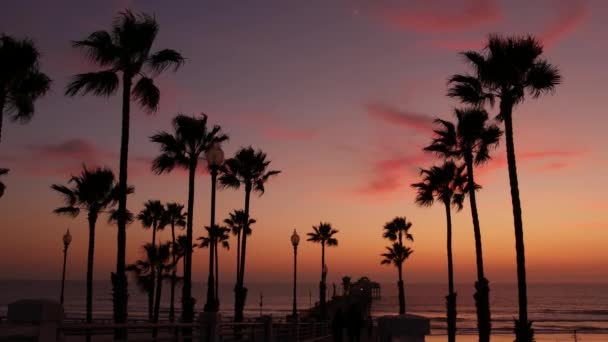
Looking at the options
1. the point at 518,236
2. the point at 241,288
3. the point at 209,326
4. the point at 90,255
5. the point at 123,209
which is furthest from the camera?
the point at 241,288

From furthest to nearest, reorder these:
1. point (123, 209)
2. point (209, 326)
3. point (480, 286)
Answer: point (480, 286), point (123, 209), point (209, 326)

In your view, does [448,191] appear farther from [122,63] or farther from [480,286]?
[122,63]

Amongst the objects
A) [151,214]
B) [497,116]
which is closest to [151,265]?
[151,214]

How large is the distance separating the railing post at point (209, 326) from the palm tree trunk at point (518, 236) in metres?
14.2

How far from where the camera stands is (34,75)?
27438 mm

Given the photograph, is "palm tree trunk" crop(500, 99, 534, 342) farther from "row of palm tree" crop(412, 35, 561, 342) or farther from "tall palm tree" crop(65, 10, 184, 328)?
"tall palm tree" crop(65, 10, 184, 328)

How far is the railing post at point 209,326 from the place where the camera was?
13477 mm

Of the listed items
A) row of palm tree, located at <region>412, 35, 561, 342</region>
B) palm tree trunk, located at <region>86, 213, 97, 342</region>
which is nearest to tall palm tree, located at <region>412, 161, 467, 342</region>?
row of palm tree, located at <region>412, 35, 561, 342</region>

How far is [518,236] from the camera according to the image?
84.3ft

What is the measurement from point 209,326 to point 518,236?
53.3ft

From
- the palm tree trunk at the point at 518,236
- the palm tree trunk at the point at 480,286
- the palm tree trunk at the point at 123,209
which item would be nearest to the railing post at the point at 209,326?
the palm tree trunk at the point at 123,209

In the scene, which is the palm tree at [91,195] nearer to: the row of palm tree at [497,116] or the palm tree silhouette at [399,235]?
the row of palm tree at [497,116]

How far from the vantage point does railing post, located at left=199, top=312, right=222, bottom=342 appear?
1348 cm

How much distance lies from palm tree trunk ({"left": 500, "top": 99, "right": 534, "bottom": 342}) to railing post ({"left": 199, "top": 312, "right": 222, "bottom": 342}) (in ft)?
46.4
